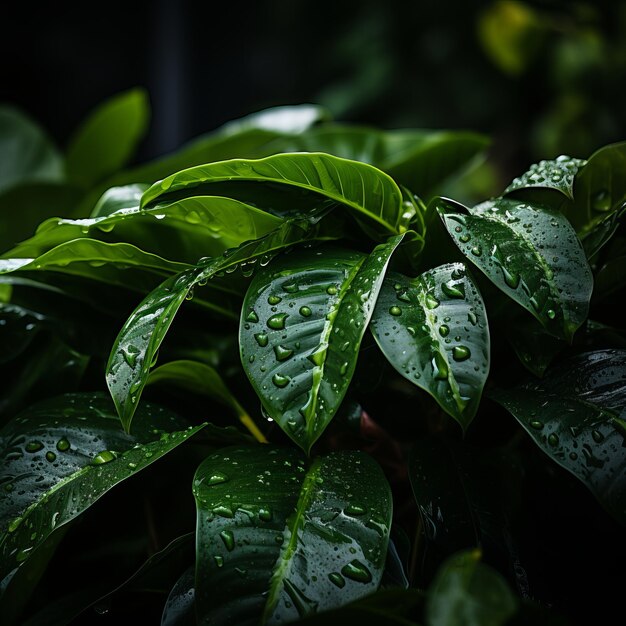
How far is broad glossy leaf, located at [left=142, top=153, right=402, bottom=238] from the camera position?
56 centimetres

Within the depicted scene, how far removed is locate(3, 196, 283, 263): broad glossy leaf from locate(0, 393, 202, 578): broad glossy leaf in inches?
6.0

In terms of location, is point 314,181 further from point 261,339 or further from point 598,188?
point 598,188

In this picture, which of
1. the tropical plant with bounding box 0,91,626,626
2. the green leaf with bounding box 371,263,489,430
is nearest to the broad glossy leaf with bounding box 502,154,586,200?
the tropical plant with bounding box 0,91,626,626

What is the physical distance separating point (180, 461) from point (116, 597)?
138 mm

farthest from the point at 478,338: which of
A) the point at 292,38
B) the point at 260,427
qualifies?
the point at 292,38

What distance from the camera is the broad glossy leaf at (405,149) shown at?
979mm

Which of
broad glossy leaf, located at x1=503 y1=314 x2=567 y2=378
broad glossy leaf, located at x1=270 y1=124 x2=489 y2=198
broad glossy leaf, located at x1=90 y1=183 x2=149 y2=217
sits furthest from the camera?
broad glossy leaf, located at x1=270 y1=124 x2=489 y2=198

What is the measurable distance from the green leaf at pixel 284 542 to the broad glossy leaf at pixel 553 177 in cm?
29

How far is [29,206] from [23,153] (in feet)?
1.12

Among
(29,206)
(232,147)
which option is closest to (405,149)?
(232,147)

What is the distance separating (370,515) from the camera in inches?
19.2

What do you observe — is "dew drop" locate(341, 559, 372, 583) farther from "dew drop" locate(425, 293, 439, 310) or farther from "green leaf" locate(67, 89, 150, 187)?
"green leaf" locate(67, 89, 150, 187)

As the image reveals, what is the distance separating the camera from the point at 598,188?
26.5 inches

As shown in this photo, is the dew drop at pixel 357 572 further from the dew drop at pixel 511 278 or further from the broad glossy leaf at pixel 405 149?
the broad glossy leaf at pixel 405 149
